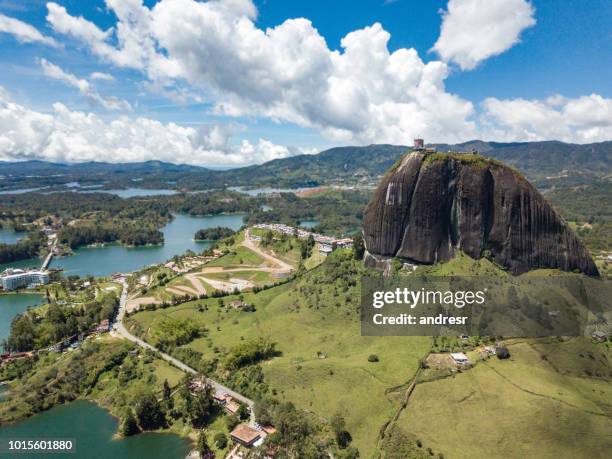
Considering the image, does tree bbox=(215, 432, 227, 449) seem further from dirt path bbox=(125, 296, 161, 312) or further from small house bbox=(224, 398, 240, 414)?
dirt path bbox=(125, 296, 161, 312)

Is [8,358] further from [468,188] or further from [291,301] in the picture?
[468,188]

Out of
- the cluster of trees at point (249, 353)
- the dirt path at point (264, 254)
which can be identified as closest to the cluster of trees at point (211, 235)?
the dirt path at point (264, 254)

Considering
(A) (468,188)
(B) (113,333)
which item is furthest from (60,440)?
(A) (468,188)

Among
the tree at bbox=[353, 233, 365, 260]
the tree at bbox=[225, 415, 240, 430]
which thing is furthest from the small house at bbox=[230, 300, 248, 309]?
the tree at bbox=[225, 415, 240, 430]

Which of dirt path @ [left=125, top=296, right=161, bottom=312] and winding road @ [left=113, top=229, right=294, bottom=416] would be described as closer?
winding road @ [left=113, top=229, right=294, bottom=416]

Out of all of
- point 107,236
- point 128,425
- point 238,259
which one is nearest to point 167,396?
point 128,425

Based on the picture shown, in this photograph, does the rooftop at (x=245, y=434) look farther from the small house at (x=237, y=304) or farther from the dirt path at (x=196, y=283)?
the dirt path at (x=196, y=283)

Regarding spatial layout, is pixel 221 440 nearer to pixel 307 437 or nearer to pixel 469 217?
pixel 307 437
